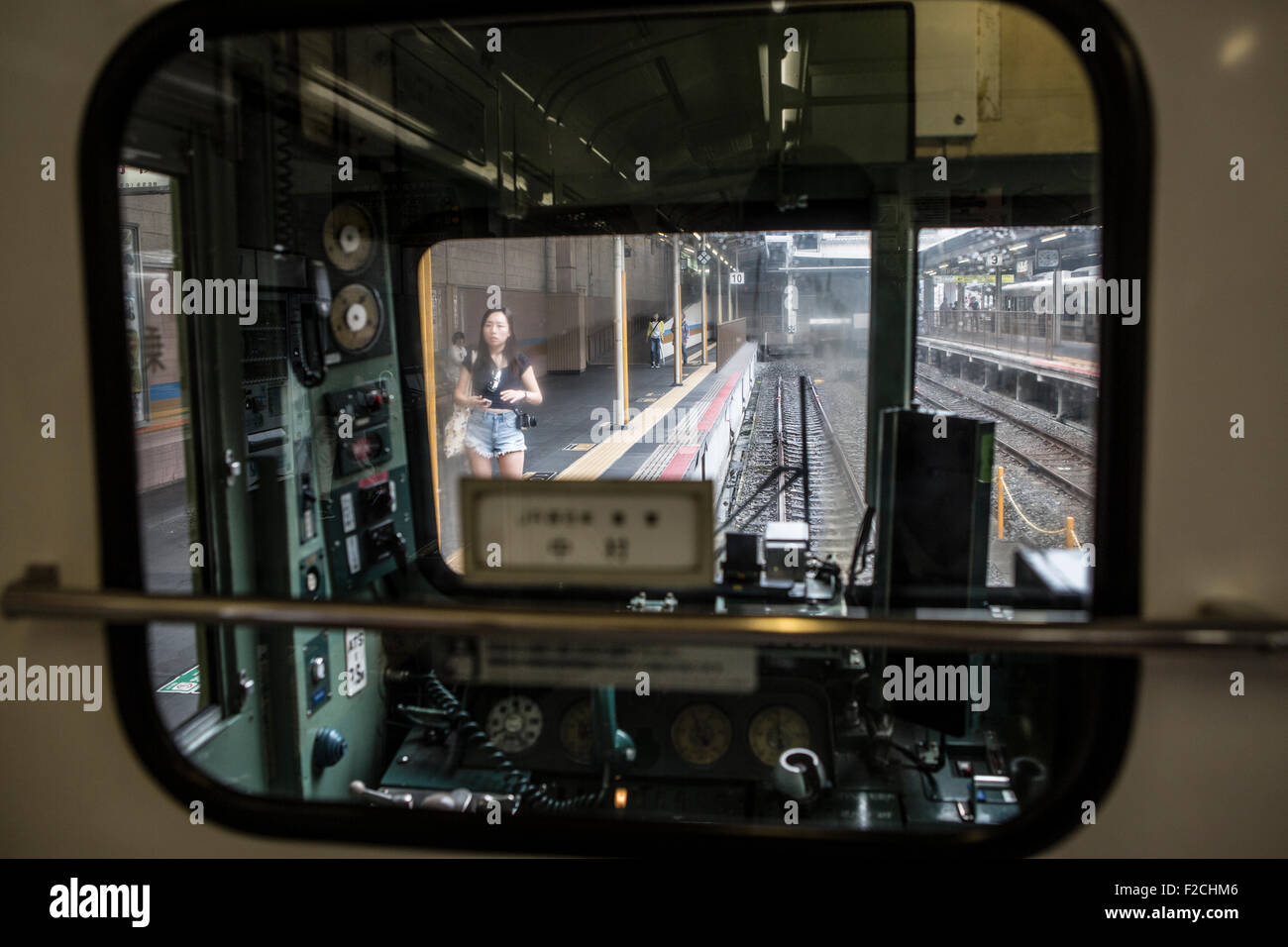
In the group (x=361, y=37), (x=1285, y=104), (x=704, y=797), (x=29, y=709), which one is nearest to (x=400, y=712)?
(x=704, y=797)

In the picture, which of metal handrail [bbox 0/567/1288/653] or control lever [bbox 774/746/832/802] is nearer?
metal handrail [bbox 0/567/1288/653]

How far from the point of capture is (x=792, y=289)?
2631 millimetres

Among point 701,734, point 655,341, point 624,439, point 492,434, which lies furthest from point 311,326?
point 701,734

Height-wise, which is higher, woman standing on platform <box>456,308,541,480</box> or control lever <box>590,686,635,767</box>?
woman standing on platform <box>456,308,541,480</box>

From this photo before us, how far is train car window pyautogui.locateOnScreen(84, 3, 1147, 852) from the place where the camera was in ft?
4.45

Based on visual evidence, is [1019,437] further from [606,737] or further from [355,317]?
[355,317]

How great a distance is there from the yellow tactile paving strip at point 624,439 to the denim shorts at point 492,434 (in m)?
0.27

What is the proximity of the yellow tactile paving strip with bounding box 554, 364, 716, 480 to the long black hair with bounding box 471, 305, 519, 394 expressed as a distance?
47cm

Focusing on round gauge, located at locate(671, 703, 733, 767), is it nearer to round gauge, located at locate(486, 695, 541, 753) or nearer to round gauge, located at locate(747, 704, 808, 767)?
round gauge, located at locate(747, 704, 808, 767)

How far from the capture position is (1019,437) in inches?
103

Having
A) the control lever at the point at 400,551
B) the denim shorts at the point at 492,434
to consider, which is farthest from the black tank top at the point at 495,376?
the control lever at the point at 400,551

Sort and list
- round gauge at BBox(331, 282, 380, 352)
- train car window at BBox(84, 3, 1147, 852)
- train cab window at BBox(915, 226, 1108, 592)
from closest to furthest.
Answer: train car window at BBox(84, 3, 1147, 852) < train cab window at BBox(915, 226, 1108, 592) < round gauge at BBox(331, 282, 380, 352)

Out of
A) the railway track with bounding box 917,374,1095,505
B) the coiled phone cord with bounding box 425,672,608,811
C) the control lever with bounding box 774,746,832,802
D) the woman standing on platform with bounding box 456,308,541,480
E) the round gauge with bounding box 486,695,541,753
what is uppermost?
the woman standing on platform with bounding box 456,308,541,480

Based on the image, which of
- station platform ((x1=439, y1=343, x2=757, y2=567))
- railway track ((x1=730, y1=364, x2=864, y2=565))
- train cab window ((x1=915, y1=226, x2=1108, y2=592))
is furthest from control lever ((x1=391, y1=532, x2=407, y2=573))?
train cab window ((x1=915, y1=226, x2=1108, y2=592))
